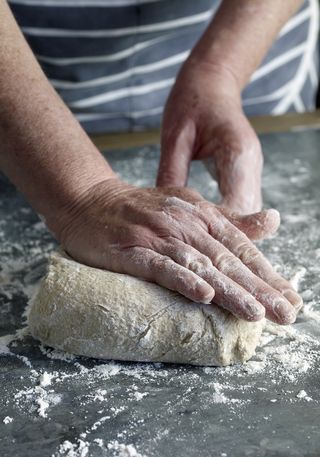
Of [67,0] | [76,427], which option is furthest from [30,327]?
[67,0]

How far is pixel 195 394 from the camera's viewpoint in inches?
44.1

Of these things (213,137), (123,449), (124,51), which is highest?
(124,51)

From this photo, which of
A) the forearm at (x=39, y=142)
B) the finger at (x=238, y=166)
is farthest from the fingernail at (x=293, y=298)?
the forearm at (x=39, y=142)

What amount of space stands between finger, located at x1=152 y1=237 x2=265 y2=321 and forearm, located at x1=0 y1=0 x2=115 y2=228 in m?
0.22

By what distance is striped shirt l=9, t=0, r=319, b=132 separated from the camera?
1.87m

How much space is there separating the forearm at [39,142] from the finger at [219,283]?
22cm

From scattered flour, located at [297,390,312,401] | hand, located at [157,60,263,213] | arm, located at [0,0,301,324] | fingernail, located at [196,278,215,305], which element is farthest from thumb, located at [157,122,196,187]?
scattered flour, located at [297,390,312,401]

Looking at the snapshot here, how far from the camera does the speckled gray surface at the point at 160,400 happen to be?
3.36 ft

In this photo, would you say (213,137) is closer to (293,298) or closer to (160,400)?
(293,298)

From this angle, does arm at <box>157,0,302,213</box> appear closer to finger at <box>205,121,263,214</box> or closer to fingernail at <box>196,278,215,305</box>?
finger at <box>205,121,263,214</box>

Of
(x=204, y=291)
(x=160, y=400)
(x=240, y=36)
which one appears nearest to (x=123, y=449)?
(x=160, y=400)

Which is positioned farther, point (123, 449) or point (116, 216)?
point (116, 216)

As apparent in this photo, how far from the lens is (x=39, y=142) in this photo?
1.34m

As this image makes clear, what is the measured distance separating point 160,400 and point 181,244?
0.24 metres
